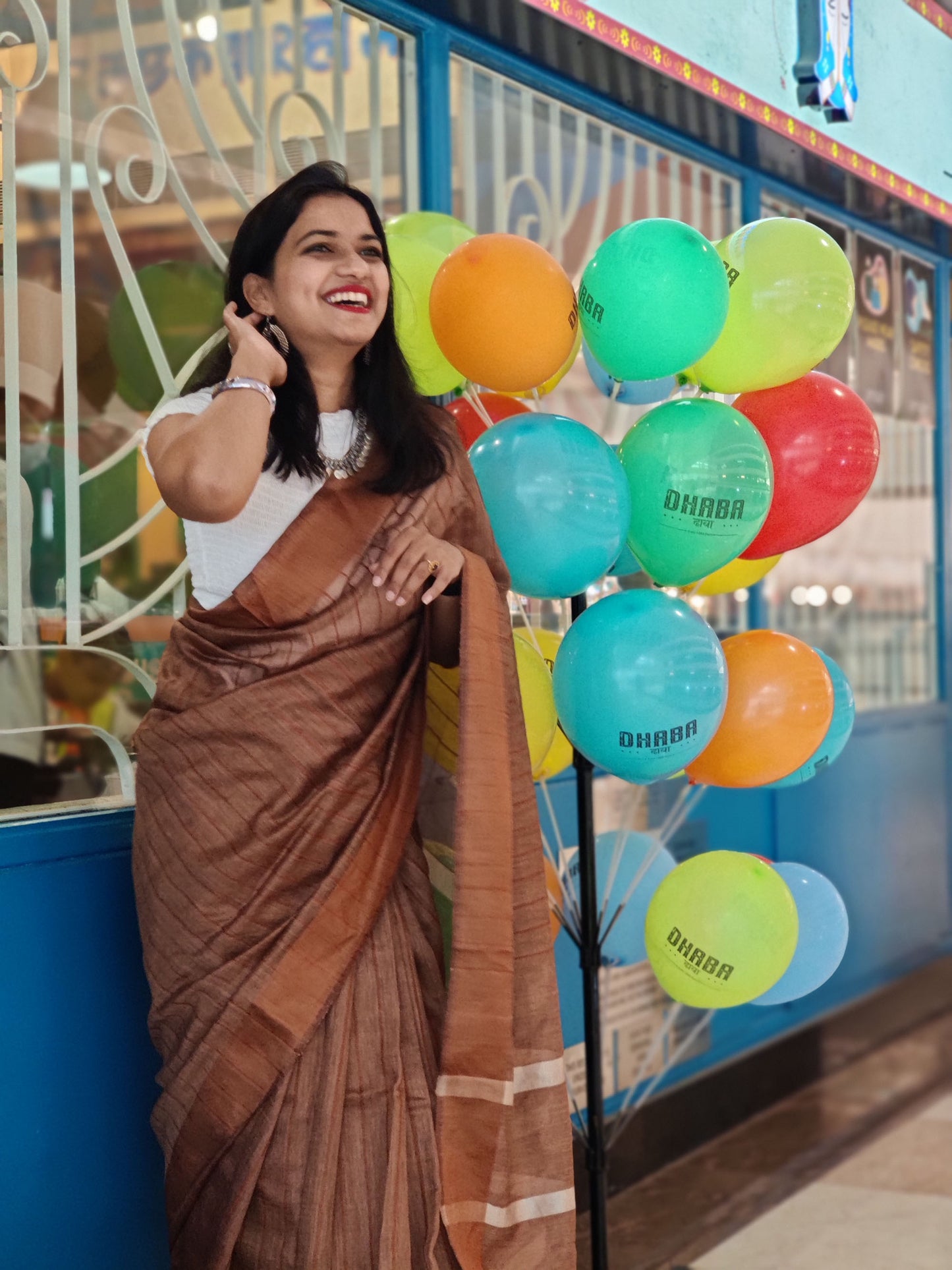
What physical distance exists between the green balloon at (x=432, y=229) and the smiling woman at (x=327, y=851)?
45 cm

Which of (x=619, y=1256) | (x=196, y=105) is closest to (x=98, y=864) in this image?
(x=196, y=105)

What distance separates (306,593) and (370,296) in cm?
39

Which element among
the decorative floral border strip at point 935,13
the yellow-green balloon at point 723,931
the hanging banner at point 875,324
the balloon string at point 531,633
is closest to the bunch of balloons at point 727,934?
the yellow-green balloon at point 723,931

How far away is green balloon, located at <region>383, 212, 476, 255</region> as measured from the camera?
2.26m

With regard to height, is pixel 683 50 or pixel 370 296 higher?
pixel 683 50

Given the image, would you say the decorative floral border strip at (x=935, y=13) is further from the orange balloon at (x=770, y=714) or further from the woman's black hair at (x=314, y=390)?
the woman's black hair at (x=314, y=390)

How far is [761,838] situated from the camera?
3.83 meters

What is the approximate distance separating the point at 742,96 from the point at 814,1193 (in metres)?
2.43

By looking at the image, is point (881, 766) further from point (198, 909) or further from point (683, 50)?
point (198, 909)

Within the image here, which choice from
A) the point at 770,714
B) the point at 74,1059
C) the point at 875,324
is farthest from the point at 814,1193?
the point at 875,324

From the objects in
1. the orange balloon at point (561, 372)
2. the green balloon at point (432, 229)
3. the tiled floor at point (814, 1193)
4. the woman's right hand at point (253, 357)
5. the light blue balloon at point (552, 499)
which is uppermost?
the green balloon at point (432, 229)

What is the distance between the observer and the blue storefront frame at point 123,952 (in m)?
1.91

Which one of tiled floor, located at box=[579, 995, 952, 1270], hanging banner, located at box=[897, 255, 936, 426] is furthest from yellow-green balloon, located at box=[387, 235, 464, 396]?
hanging banner, located at box=[897, 255, 936, 426]

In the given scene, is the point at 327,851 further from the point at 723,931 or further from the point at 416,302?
the point at 416,302
